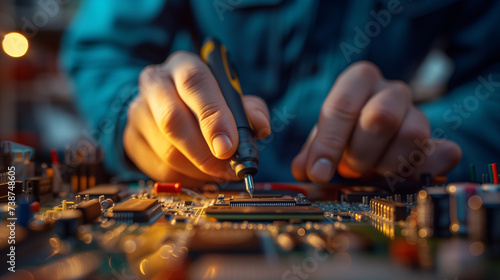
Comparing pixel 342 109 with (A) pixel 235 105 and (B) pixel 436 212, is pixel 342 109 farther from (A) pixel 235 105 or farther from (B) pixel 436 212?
(B) pixel 436 212

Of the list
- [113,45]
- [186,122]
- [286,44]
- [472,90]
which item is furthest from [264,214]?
[113,45]

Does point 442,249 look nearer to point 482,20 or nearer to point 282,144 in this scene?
point 282,144

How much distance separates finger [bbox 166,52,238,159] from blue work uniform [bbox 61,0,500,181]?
59 cm

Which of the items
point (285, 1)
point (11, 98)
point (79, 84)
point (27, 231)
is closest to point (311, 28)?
point (285, 1)

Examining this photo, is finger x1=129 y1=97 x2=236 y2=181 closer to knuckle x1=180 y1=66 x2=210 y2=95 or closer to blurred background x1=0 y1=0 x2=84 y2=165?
knuckle x1=180 y1=66 x2=210 y2=95

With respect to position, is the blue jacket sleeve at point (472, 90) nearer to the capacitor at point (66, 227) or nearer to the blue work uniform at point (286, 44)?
the blue work uniform at point (286, 44)

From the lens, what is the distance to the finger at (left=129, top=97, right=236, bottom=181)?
1.16 meters

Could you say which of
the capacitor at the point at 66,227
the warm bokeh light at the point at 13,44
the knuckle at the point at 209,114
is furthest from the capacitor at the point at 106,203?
the warm bokeh light at the point at 13,44

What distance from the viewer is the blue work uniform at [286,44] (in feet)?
5.36

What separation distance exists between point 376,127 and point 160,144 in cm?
78

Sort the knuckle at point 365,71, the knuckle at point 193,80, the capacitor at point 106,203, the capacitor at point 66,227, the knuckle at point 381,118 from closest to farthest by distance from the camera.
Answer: the capacitor at point 66,227 → the capacitor at point 106,203 → the knuckle at point 193,80 → the knuckle at point 381,118 → the knuckle at point 365,71

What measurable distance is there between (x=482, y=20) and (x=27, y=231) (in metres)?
2.00

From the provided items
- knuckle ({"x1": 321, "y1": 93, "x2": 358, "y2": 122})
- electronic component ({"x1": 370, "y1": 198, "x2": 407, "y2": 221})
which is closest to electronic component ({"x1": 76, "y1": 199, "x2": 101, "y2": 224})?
electronic component ({"x1": 370, "y1": 198, "x2": 407, "y2": 221})

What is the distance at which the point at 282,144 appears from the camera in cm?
173
